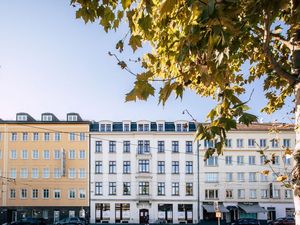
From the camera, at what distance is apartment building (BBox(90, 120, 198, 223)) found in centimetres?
6284

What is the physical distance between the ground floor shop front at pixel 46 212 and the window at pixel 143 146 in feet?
36.4

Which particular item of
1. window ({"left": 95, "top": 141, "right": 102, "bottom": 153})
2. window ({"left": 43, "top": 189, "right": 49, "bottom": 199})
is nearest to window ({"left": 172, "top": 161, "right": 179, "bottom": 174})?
window ({"left": 95, "top": 141, "right": 102, "bottom": 153})

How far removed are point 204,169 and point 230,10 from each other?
6121cm

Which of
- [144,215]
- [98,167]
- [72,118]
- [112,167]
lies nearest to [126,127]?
[112,167]

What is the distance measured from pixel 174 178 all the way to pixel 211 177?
16.9ft

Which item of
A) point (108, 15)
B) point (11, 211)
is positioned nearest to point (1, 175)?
point (11, 211)

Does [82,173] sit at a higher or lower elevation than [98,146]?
lower

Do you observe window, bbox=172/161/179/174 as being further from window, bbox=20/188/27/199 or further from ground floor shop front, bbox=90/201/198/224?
window, bbox=20/188/27/199

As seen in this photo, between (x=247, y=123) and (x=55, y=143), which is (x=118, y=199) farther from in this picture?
(x=247, y=123)

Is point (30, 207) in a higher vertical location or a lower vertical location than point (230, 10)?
lower

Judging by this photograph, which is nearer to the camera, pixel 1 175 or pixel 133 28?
pixel 133 28

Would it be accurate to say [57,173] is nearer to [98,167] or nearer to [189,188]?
[98,167]

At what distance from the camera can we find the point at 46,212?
63.6 meters

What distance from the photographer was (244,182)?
205 ft
